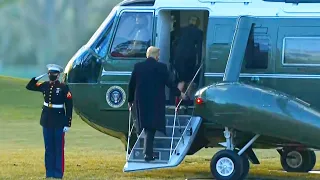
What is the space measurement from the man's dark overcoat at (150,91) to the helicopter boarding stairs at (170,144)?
365 mm

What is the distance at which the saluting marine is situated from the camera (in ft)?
45.7

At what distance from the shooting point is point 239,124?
13672 millimetres

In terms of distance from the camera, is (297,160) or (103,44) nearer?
(103,44)

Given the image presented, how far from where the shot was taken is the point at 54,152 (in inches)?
554

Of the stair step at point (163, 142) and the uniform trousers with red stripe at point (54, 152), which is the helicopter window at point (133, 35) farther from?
the uniform trousers with red stripe at point (54, 152)

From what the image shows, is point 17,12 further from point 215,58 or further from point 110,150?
point 215,58

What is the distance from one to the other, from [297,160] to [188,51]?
3.18 metres

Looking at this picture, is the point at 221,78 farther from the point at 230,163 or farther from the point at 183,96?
the point at 230,163

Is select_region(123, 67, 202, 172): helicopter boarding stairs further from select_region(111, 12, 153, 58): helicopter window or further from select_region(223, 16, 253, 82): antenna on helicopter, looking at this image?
select_region(111, 12, 153, 58): helicopter window

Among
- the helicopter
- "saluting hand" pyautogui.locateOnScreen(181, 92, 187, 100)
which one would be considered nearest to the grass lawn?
the helicopter

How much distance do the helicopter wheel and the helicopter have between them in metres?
0.01

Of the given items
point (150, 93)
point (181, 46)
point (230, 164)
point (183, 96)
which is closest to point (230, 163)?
point (230, 164)

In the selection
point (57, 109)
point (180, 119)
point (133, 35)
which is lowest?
point (180, 119)

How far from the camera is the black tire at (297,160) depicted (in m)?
16.3
